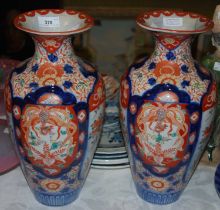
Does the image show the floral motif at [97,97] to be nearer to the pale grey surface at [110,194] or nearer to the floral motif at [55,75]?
the floral motif at [55,75]

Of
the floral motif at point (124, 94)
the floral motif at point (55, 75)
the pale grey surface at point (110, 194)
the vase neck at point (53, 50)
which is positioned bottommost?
the pale grey surface at point (110, 194)

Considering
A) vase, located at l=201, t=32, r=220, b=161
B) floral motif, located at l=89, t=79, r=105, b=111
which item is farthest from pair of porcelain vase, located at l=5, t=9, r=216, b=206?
vase, located at l=201, t=32, r=220, b=161

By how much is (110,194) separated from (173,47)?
0.32 m

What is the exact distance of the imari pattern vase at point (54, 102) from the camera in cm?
69

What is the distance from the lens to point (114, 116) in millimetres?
1036

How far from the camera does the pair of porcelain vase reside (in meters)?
0.69

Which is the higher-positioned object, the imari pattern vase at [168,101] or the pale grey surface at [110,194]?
the imari pattern vase at [168,101]

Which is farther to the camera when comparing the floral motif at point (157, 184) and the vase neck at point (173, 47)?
the floral motif at point (157, 184)

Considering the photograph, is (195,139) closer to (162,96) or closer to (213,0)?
(162,96)

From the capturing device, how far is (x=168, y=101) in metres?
0.69

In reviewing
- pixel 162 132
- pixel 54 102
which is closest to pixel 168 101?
pixel 162 132

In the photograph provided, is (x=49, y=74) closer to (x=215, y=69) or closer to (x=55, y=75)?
(x=55, y=75)

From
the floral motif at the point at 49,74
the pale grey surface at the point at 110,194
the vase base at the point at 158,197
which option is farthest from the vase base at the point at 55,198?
the floral motif at the point at 49,74

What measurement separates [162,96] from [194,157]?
0.50 feet
